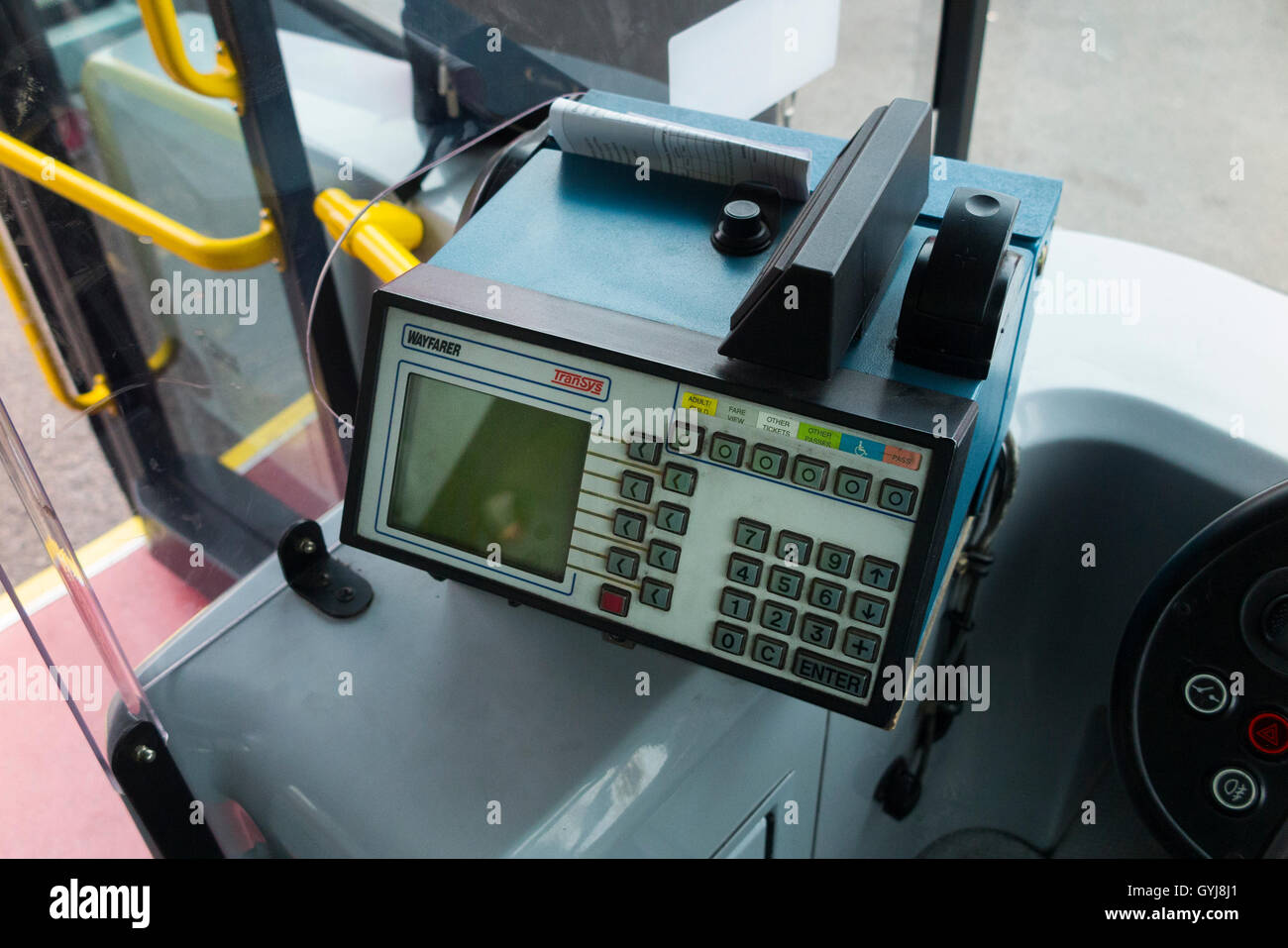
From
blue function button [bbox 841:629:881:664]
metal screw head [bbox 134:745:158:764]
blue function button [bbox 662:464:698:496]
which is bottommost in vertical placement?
metal screw head [bbox 134:745:158:764]

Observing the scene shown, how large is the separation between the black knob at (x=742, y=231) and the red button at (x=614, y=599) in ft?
0.79

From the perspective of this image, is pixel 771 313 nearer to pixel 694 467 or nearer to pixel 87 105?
pixel 694 467

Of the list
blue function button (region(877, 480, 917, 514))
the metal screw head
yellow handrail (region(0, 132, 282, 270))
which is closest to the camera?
blue function button (region(877, 480, 917, 514))

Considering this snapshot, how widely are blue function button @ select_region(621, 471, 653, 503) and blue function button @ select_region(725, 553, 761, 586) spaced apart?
0.07 m

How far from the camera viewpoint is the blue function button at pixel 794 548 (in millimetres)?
672

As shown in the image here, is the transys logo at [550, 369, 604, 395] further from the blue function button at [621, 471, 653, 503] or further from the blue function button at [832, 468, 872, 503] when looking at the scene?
the blue function button at [832, 468, 872, 503]

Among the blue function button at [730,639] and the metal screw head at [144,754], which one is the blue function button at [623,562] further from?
the metal screw head at [144,754]

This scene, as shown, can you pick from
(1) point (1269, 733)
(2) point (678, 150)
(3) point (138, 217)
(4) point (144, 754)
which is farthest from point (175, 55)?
(1) point (1269, 733)

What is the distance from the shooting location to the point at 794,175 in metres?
0.76

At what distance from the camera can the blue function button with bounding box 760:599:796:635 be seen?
2.25ft

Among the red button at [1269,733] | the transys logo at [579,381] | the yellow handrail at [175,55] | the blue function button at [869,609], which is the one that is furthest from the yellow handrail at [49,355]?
the red button at [1269,733]

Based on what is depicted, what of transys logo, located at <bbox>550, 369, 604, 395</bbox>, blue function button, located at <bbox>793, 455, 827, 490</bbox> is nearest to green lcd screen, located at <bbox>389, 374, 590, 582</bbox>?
transys logo, located at <bbox>550, 369, 604, 395</bbox>

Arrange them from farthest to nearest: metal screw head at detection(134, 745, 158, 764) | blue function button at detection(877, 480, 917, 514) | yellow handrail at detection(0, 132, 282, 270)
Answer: yellow handrail at detection(0, 132, 282, 270), metal screw head at detection(134, 745, 158, 764), blue function button at detection(877, 480, 917, 514)

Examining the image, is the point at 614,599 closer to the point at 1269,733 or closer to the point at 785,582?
the point at 785,582
